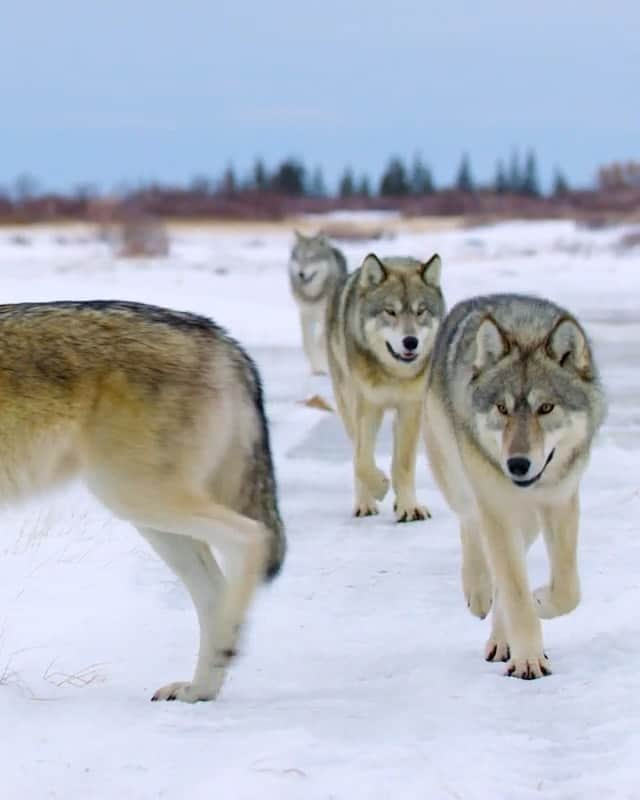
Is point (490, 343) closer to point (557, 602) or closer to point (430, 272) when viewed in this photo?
point (557, 602)

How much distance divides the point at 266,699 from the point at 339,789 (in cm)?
108

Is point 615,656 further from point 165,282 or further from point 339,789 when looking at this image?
point 165,282

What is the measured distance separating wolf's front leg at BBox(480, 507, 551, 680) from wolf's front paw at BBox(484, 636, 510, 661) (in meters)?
0.12

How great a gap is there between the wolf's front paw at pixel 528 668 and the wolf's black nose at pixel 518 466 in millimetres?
747

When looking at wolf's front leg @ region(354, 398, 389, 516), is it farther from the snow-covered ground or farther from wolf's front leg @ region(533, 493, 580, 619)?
wolf's front leg @ region(533, 493, 580, 619)

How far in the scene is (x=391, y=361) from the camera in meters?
9.05

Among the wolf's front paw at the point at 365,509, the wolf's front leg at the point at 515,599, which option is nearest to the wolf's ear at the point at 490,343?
the wolf's front leg at the point at 515,599

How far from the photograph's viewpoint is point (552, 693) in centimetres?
505

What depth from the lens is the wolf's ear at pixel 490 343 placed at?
559cm

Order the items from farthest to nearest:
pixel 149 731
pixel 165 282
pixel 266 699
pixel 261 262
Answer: pixel 261 262
pixel 165 282
pixel 266 699
pixel 149 731

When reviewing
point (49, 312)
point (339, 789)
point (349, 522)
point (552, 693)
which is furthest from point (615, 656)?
point (349, 522)

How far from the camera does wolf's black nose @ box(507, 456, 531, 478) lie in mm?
5176

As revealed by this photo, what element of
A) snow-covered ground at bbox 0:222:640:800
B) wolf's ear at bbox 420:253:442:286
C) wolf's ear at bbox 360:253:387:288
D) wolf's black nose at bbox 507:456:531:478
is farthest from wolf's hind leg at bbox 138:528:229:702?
wolf's ear at bbox 420:253:442:286

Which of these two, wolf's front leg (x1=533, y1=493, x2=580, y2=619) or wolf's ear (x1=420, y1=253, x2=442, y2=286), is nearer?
wolf's front leg (x1=533, y1=493, x2=580, y2=619)
